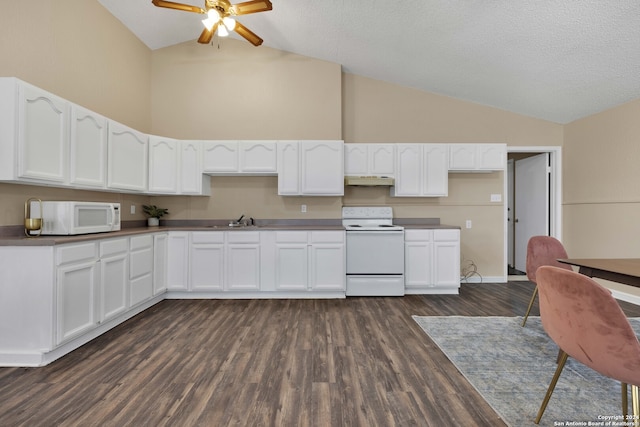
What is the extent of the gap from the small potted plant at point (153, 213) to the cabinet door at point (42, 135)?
1.53m

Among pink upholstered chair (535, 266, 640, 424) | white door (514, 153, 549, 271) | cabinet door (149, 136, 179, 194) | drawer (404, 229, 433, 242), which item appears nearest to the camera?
pink upholstered chair (535, 266, 640, 424)

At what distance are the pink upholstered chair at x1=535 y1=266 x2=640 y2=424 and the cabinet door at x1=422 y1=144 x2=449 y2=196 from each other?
2.82 metres

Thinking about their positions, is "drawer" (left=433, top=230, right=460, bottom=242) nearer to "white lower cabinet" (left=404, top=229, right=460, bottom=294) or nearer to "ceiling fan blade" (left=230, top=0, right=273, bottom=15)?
"white lower cabinet" (left=404, top=229, right=460, bottom=294)

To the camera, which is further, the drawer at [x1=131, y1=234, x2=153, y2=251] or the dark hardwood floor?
the drawer at [x1=131, y1=234, x2=153, y2=251]

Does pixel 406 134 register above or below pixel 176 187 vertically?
above

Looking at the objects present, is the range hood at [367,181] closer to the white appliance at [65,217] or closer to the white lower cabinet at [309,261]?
the white lower cabinet at [309,261]

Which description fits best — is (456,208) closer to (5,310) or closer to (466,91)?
(466,91)

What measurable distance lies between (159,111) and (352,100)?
2.85 m

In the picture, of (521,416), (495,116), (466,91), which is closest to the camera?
(521,416)

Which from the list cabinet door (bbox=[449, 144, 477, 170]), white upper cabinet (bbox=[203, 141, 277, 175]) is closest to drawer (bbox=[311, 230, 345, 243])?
white upper cabinet (bbox=[203, 141, 277, 175])

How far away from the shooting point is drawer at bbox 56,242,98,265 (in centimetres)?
214

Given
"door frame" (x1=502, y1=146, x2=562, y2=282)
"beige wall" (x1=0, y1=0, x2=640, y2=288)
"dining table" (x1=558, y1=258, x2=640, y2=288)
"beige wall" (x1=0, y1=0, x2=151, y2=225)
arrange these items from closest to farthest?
"dining table" (x1=558, y1=258, x2=640, y2=288)
"beige wall" (x1=0, y1=0, x2=151, y2=225)
"beige wall" (x1=0, y1=0, x2=640, y2=288)
"door frame" (x1=502, y1=146, x2=562, y2=282)

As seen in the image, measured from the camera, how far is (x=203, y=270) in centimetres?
362

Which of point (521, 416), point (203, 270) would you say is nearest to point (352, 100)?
point (203, 270)
